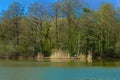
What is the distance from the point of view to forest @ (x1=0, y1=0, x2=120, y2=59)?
63062 millimetres

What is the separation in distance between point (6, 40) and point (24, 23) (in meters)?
4.74

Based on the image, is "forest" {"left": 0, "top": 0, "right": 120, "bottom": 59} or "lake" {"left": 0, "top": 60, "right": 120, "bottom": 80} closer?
"lake" {"left": 0, "top": 60, "right": 120, "bottom": 80}

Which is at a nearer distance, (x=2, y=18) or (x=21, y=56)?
(x=21, y=56)

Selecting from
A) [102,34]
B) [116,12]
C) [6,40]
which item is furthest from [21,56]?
[116,12]

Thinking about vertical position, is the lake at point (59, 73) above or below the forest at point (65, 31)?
below

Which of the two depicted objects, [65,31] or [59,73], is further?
[65,31]

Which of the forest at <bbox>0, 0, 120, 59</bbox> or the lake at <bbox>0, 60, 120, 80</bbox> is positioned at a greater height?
the forest at <bbox>0, 0, 120, 59</bbox>

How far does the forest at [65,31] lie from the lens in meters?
63.1

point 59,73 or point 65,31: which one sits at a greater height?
point 65,31

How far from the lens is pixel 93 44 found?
211ft

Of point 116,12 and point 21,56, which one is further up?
point 116,12

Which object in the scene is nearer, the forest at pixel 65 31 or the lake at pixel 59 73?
the lake at pixel 59 73

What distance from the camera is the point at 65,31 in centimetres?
6569

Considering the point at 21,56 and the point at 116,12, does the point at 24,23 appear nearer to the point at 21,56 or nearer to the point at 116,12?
the point at 21,56
